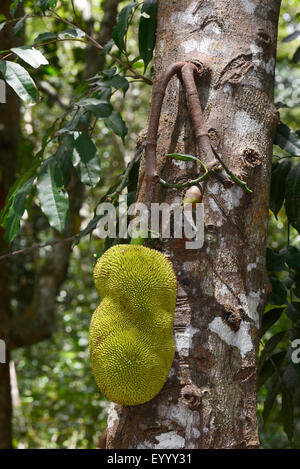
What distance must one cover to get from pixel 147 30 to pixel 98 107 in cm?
27

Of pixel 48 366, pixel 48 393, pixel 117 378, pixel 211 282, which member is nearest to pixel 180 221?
pixel 211 282

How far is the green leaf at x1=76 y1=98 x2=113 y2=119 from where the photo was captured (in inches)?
46.4

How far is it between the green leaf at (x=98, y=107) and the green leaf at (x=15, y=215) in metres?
0.23

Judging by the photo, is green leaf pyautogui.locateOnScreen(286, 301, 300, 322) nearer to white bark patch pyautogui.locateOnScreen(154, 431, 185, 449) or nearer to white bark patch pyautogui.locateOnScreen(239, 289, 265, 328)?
white bark patch pyautogui.locateOnScreen(239, 289, 265, 328)

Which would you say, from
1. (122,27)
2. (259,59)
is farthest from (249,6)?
(122,27)

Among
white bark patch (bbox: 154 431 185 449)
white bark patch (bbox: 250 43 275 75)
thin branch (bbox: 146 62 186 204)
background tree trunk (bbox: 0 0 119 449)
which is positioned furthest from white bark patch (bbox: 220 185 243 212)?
background tree trunk (bbox: 0 0 119 449)

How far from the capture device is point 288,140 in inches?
50.1

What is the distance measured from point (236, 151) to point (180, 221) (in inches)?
5.9

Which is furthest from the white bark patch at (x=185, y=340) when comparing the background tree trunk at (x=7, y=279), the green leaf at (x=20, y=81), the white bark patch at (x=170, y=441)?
the background tree trunk at (x=7, y=279)

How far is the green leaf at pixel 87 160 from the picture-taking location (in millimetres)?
1149

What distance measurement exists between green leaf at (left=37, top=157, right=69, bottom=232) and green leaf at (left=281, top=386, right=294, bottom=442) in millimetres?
713

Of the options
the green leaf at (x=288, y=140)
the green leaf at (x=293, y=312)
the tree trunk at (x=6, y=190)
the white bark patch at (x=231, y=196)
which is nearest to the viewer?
the white bark patch at (x=231, y=196)

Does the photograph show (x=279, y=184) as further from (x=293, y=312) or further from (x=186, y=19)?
(x=186, y=19)

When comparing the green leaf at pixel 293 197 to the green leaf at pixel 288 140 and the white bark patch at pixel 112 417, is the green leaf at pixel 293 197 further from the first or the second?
the white bark patch at pixel 112 417
